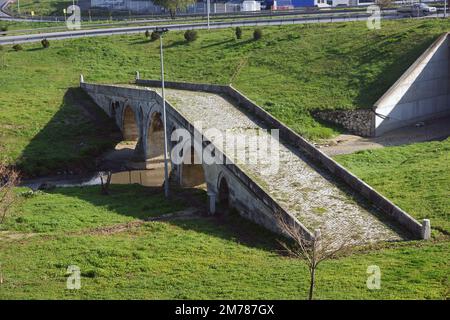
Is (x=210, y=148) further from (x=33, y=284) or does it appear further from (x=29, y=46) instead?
(x=29, y=46)

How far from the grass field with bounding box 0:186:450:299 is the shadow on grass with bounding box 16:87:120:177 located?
47.3ft

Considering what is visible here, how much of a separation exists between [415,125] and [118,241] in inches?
1190

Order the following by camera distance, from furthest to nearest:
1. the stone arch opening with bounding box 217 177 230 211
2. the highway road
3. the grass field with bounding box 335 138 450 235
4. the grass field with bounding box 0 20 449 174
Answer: the highway road
the grass field with bounding box 0 20 449 174
the stone arch opening with bounding box 217 177 230 211
the grass field with bounding box 335 138 450 235

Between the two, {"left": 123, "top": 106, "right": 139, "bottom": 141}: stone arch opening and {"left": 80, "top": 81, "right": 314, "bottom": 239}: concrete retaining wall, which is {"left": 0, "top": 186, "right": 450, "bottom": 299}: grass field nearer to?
{"left": 80, "top": 81, "right": 314, "bottom": 239}: concrete retaining wall

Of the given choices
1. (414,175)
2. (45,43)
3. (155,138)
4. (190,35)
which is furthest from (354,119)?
(45,43)

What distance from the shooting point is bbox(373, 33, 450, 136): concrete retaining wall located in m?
51.4

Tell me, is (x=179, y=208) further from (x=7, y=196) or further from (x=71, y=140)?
(x=71, y=140)

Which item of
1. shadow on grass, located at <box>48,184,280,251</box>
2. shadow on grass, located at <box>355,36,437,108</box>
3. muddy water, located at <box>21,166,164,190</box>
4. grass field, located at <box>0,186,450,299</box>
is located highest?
shadow on grass, located at <box>355,36,437,108</box>

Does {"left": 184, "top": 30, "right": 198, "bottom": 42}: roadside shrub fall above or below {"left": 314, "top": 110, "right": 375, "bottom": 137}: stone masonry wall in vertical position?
above

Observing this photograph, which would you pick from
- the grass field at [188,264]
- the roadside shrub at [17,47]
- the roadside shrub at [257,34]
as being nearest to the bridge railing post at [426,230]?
the grass field at [188,264]

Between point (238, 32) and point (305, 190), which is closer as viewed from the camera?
point (305, 190)

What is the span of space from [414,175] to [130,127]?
89.4ft

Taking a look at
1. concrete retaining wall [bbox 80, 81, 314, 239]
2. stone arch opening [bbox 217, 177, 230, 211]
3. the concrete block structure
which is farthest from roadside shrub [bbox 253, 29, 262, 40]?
stone arch opening [bbox 217, 177, 230, 211]

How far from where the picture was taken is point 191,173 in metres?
43.1
